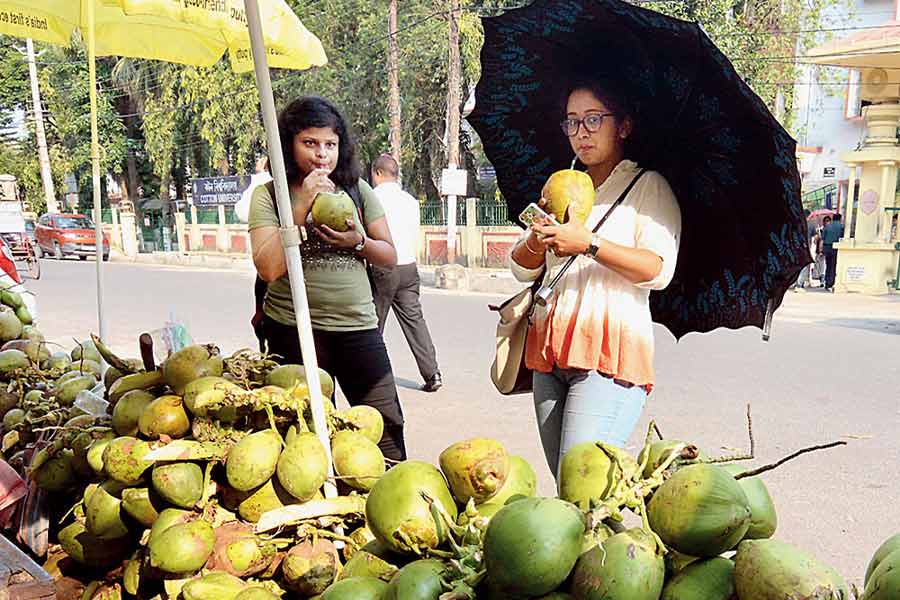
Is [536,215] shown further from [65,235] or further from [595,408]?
[65,235]

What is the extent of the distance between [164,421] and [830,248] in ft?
45.9

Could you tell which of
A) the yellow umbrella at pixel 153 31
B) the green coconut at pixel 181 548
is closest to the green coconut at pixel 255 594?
the green coconut at pixel 181 548

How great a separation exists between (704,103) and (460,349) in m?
5.54

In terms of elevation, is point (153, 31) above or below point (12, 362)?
above

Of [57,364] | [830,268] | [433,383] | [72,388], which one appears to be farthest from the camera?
[830,268]

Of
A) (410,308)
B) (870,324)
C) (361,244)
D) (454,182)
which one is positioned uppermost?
(454,182)

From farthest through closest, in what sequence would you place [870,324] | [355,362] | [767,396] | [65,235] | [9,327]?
[65,235]
[870,324]
[767,396]
[9,327]
[355,362]

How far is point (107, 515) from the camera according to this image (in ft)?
5.65

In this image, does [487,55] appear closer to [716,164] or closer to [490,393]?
[716,164]

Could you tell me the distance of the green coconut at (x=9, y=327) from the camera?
3.45 metres

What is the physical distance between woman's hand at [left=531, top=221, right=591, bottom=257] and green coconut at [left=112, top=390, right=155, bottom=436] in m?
1.12

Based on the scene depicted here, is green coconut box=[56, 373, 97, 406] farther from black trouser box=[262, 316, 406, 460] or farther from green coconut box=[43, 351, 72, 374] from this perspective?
black trouser box=[262, 316, 406, 460]

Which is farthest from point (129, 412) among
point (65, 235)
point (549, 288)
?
point (65, 235)

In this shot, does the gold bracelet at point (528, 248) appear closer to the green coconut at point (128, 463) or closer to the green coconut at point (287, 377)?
the green coconut at point (287, 377)
